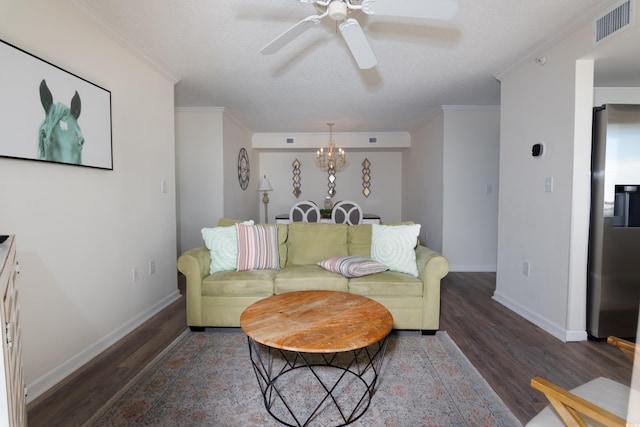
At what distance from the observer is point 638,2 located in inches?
71.9

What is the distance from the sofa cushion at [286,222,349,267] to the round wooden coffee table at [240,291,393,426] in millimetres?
864

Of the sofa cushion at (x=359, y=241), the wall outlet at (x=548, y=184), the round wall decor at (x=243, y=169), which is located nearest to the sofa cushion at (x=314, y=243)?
the sofa cushion at (x=359, y=241)

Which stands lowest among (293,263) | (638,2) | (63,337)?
(63,337)

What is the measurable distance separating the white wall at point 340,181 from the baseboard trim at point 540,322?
3580 mm

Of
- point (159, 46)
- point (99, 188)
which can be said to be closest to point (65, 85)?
point (99, 188)

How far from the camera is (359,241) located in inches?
116

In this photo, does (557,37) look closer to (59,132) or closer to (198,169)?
(59,132)

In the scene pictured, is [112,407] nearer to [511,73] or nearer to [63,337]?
[63,337]

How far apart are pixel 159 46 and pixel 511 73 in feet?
10.7

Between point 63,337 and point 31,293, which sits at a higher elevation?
point 31,293

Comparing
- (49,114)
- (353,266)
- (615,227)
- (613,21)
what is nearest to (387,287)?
(353,266)

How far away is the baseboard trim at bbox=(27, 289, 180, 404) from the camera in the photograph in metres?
1.68

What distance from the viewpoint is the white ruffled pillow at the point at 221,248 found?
8.68 feet

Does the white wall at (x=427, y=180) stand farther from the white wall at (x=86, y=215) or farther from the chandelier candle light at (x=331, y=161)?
the white wall at (x=86, y=215)
